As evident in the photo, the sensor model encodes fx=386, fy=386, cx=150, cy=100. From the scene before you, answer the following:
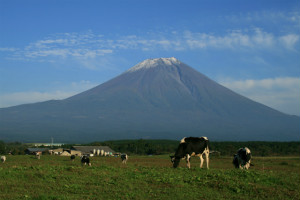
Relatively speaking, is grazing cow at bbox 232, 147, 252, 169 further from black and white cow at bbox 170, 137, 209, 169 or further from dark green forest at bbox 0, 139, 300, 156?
dark green forest at bbox 0, 139, 300, 156

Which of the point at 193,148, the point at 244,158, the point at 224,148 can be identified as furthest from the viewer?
the point at 224,148

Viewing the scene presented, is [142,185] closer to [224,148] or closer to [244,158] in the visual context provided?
[244,158]

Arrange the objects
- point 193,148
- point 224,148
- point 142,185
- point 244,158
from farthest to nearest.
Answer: point 224,148
point 244,158
point 193,148
point 142,185

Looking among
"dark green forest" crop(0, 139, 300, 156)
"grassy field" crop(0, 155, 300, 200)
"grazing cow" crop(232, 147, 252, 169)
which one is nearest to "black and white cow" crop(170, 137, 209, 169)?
"grazing cow" crop(232, 147, 252, 169)

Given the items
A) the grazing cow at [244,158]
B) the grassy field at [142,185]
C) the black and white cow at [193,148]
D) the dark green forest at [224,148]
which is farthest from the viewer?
the dark green forest at [224,148]

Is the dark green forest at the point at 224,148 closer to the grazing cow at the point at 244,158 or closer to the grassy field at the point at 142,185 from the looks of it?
the grazing cow at the point at 244,158

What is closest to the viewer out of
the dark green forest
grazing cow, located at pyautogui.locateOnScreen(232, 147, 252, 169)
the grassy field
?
the grassy field

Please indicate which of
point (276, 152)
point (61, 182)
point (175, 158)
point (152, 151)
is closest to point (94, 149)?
point (152, 151)

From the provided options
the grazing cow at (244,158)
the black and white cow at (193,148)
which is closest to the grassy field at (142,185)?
the black and white cow at (193,148)

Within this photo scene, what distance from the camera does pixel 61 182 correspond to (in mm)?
14922

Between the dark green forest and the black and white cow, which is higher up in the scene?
the black and white cow

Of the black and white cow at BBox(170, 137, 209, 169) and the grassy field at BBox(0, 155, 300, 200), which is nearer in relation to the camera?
the grassy field at BBox(0, 155, 300, 200)

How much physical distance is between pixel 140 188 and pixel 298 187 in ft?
21.6

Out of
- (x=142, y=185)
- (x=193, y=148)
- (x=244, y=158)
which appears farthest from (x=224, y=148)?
(x=142, y=185)
